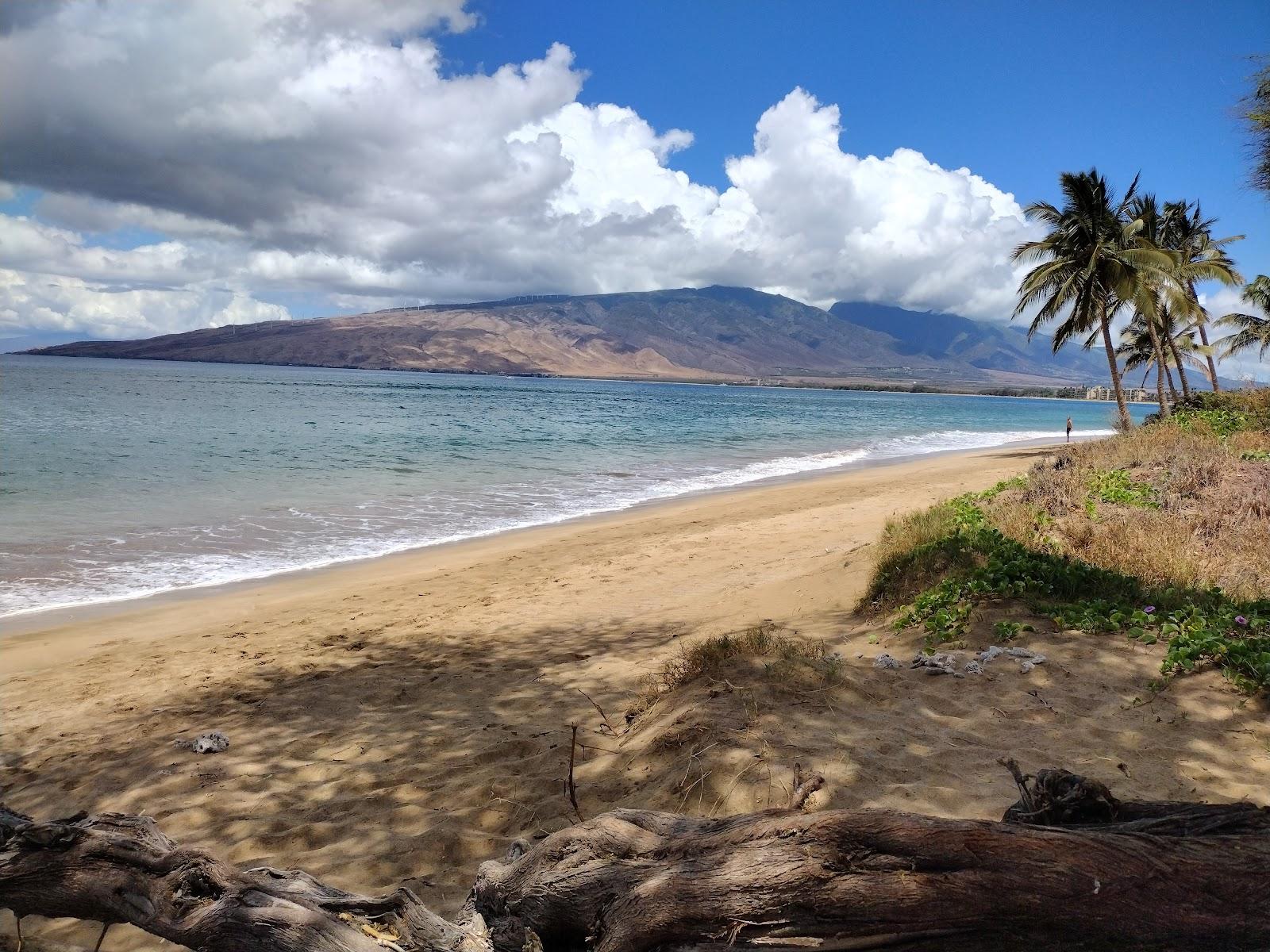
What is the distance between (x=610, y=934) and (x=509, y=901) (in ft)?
1.70

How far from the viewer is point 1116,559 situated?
6031mm

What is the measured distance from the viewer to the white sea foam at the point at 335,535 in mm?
9578

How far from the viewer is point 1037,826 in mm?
1865

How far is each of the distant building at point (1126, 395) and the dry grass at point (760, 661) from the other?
166459 mm

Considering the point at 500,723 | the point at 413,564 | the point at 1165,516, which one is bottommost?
the point at 500,723

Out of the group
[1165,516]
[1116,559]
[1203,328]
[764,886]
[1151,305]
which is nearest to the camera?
[764,886]

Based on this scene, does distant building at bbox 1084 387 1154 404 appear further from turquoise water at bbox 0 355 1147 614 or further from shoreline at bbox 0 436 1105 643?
shoreline at bbox 0 436 1105 643

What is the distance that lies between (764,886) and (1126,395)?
190 meters

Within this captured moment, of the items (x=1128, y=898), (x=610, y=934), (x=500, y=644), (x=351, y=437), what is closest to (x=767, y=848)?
(x=610, y=934)

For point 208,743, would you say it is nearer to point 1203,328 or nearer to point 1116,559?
point 1116,559

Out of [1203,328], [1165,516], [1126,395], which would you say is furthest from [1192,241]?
[1126,395]

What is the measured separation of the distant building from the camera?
489ft

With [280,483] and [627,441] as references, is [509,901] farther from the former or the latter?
[627,441]

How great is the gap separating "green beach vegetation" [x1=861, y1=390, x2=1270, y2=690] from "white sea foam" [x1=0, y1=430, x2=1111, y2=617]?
852 cm
